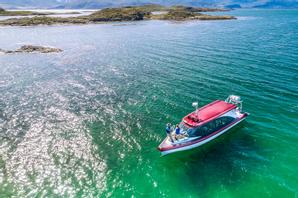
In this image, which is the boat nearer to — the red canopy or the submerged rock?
the red canopy

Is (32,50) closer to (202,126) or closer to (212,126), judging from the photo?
(202,126)

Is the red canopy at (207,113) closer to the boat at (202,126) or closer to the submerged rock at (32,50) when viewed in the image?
the boat at (202,126)

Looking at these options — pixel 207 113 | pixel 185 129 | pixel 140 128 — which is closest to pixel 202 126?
pixel 185 129

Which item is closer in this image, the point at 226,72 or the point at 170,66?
the point at 226,72

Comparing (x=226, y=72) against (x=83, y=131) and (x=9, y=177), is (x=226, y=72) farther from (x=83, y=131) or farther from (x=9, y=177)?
(x=9, y=177)

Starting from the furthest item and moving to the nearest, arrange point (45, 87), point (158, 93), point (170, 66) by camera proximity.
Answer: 1. point (170, 66)
2. point (45, 87)
3. point (158, 93)

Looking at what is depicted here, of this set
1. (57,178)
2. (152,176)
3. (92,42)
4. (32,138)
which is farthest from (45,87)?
(92,42)

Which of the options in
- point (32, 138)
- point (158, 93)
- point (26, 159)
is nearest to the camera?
point (26, 159)
